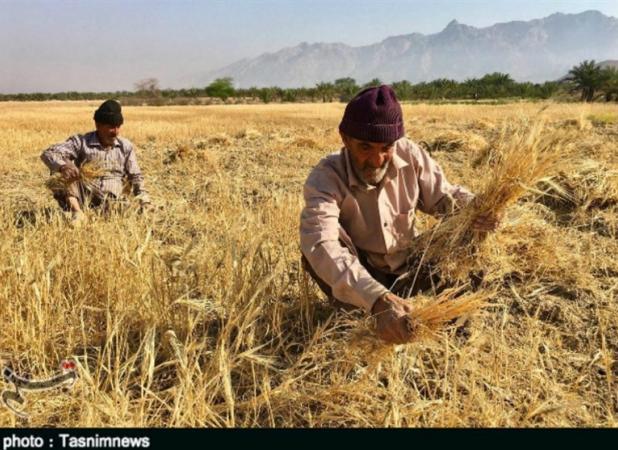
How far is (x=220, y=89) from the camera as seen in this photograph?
228ft

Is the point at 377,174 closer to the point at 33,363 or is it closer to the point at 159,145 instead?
the point at 33,363

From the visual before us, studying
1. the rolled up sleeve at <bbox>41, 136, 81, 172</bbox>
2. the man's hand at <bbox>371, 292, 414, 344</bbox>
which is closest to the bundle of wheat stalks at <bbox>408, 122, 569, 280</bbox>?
the man's hand at <bbox>371, 292, 414, 344</bbox>

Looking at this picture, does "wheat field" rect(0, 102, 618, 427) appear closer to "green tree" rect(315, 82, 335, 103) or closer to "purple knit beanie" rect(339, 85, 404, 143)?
"purple knit beanie" rect(339, 85, 404, 143)

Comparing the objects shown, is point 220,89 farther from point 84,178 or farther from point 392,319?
point 392,319

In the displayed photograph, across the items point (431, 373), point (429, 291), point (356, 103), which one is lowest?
point (431, 373)

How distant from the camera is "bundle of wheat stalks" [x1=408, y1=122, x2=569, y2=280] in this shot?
6.72 feet

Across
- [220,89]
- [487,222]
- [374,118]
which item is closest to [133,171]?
[374,118]

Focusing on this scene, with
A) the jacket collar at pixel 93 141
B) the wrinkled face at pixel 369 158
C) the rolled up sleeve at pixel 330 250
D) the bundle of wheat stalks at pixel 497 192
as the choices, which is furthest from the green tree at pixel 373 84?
the jacket collar at pixel 93 141

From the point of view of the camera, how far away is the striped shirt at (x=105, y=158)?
4.17 metres

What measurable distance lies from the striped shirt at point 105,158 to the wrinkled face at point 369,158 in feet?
8.12

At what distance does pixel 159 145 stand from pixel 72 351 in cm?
911

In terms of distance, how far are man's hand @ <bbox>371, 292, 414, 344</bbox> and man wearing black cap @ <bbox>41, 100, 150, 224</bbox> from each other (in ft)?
8.89
